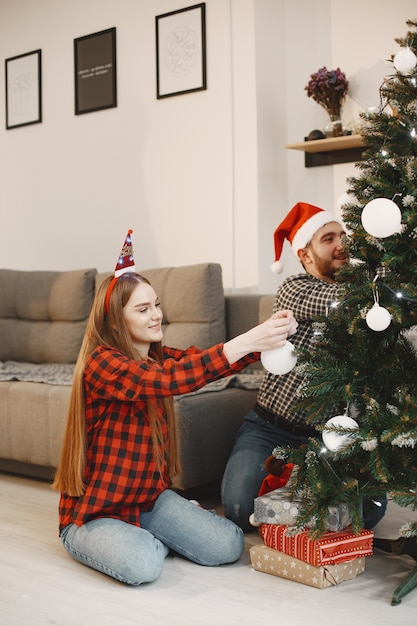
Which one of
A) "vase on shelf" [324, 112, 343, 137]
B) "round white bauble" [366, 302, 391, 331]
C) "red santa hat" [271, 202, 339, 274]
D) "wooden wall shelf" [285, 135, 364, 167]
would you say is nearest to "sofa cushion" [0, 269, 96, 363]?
"wooden wall shelf" [285, 135, 364, 167]

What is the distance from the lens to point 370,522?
8.20ft

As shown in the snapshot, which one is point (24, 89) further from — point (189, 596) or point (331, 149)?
point (189, 596)

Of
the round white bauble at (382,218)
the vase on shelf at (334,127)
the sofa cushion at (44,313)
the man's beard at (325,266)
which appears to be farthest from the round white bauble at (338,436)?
the sofa cushion at (44,313)

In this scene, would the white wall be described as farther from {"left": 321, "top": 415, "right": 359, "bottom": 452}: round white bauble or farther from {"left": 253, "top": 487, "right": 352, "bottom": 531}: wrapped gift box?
{"left": 321, "top": 415, "right": 359, "bottom": 452}: round white bauble

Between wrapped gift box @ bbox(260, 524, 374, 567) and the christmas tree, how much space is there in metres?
0.07

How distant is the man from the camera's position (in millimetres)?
2541

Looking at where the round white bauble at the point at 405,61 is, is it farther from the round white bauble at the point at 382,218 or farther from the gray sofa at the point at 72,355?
the gray sofa at the point at 72,355

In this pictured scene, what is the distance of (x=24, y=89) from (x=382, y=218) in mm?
3498

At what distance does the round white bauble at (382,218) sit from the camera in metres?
1.87

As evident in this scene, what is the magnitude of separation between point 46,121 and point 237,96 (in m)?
1.39

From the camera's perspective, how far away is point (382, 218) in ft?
6.12

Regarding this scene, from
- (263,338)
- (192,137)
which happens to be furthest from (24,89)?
(263,338)

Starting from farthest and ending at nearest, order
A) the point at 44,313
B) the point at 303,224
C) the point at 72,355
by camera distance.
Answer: the point at 44,313, the point at 72,355, the point at 303,224

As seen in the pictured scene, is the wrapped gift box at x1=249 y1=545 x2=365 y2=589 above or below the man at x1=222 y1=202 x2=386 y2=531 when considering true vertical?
below
